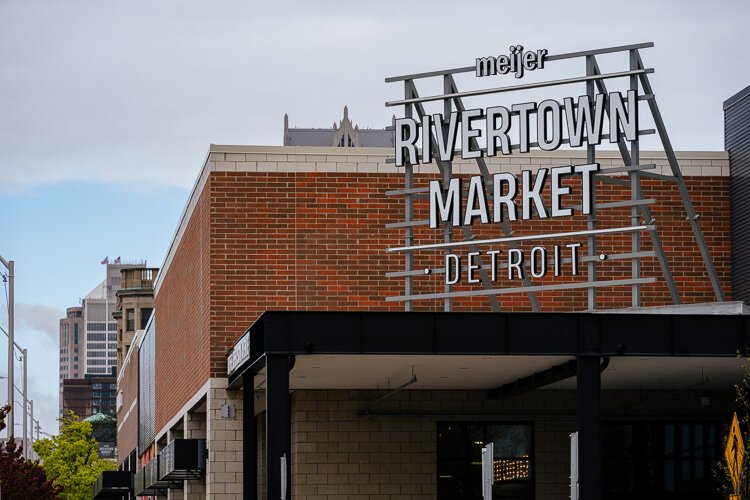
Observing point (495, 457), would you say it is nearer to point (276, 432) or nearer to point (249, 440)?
point (249, 440)

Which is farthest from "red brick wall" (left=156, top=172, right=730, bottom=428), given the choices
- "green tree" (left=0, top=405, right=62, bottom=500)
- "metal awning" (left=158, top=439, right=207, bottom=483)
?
"green tree" (left=0, top=405, right=62, bottom=500)

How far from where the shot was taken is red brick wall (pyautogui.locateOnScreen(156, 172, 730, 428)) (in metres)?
32.2

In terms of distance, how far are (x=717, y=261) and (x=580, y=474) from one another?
11.2 metres

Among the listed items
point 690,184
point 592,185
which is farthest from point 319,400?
point 690,184

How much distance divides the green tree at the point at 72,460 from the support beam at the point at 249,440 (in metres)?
74.5

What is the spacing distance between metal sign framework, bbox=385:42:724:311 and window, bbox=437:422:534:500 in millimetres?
3518

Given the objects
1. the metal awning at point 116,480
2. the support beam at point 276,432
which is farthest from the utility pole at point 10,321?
the support beam at point 276,432

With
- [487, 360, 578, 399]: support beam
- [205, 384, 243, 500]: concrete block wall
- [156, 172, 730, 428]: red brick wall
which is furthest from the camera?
[156, 172, 730, 428]: red brick wall

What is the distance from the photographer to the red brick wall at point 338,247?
105 feet

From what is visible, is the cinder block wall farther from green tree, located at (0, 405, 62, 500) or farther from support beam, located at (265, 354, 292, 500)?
green tree, located at (0, 405, 62, 500)

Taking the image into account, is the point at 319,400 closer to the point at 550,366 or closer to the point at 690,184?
the point at 550,366

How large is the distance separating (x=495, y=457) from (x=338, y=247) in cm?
593

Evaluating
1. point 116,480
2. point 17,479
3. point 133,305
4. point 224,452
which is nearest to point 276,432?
point 224,452

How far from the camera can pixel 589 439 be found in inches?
944
